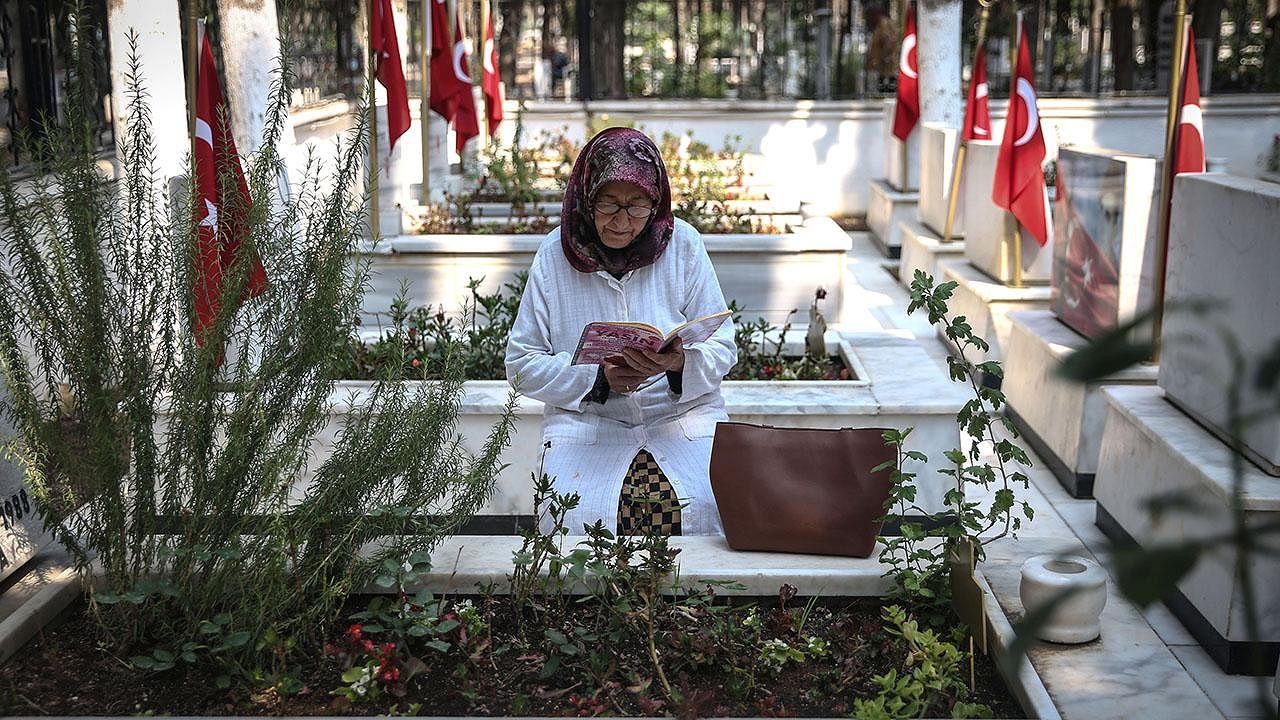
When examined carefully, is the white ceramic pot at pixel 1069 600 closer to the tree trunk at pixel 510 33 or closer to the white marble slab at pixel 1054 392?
the white marble slab at pixel 1054 392

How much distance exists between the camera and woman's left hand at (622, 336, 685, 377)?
3377 millimetres

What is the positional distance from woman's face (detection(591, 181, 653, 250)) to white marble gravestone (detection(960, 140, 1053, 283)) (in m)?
4.51

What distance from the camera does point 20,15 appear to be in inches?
227

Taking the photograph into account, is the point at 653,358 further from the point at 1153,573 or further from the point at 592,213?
the point at 1153,573

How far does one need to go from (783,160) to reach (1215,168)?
6.90 m

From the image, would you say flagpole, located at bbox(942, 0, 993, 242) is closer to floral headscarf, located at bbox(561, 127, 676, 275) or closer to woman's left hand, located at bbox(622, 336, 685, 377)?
floral headscarf, located at bbox(561, 127, 676, 275)

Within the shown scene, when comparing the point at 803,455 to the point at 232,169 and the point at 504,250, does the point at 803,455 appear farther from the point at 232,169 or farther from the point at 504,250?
the point at 504,250

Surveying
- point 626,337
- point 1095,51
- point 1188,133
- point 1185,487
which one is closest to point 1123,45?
point 1095,51

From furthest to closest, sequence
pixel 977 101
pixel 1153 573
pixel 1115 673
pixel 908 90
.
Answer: pixel 908 90 < pixel 977 101 < pixel 1115 673 < pixel 1153 573

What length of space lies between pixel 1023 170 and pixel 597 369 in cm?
484

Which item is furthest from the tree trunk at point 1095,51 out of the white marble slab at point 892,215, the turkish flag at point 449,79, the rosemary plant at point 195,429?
the rosemary plant at point 195,429

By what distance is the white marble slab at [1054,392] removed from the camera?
542 centimetres

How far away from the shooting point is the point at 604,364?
3.53 metres

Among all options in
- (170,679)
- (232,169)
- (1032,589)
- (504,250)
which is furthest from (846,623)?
(504,250)
